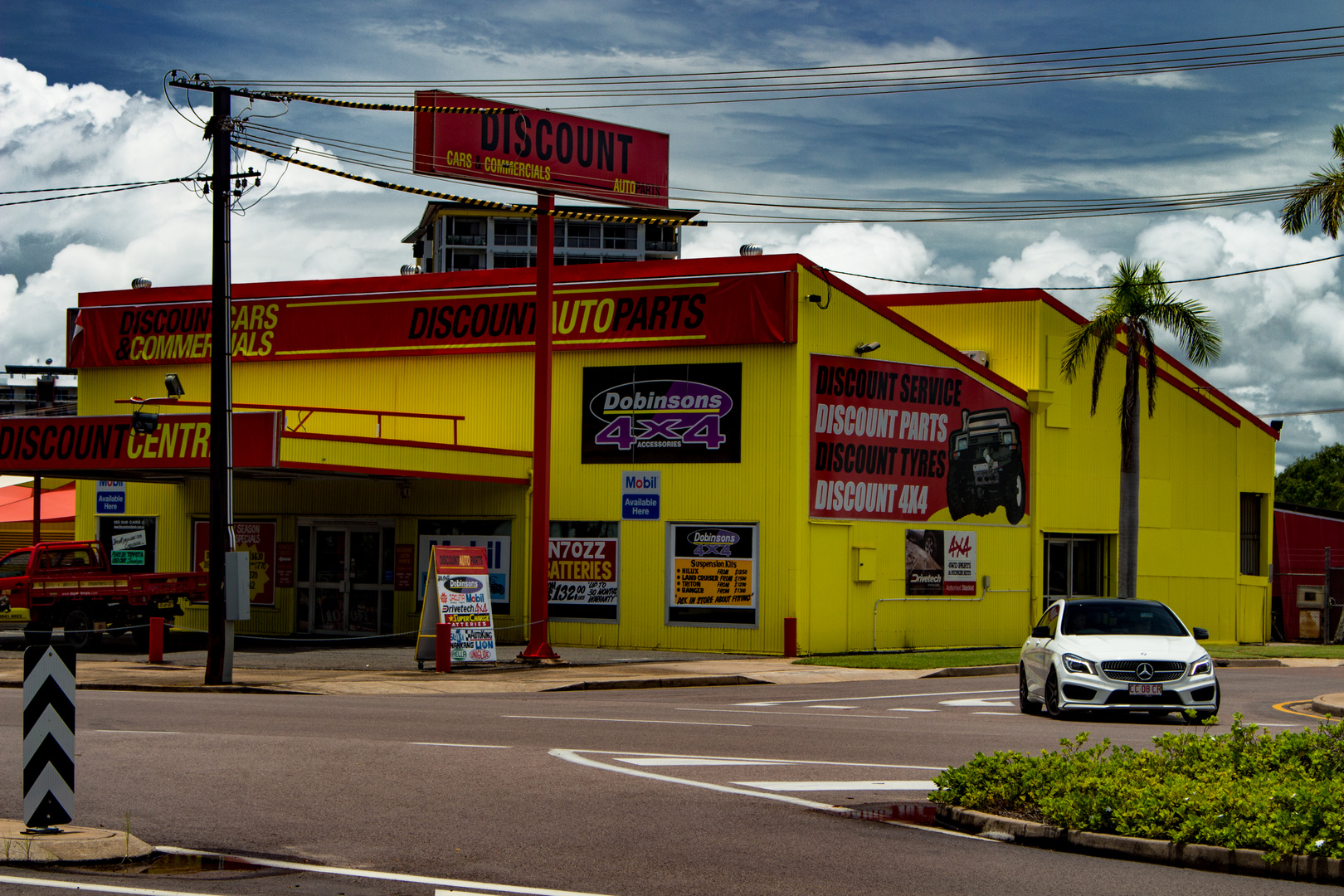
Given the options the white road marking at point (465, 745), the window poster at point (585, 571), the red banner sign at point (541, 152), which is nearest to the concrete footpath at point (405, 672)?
the window poster at point (585, 571)

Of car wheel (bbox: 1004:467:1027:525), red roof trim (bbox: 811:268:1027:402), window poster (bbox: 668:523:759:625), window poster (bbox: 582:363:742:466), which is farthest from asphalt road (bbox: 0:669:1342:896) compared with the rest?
car wheel (bbox: 1004:467:1027:525)

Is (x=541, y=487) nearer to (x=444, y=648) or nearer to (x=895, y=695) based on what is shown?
(x=444, y=648)

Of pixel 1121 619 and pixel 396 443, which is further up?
pixel 396 443

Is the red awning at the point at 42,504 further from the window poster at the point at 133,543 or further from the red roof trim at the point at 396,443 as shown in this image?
the red roof trim at the point at 396,443

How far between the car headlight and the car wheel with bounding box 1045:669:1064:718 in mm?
206

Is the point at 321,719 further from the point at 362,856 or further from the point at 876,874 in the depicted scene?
the point at 876,874

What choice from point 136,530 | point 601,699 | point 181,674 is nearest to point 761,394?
point 601,699

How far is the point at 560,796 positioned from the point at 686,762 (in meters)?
2.15

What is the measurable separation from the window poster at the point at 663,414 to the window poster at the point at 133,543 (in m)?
11.4

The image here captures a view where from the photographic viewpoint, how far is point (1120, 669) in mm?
15719

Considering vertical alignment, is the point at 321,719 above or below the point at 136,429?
below

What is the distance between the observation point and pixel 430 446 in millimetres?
27156

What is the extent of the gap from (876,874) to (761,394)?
66.2 feet

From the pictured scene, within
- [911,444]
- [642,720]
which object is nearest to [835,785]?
[642,720]
